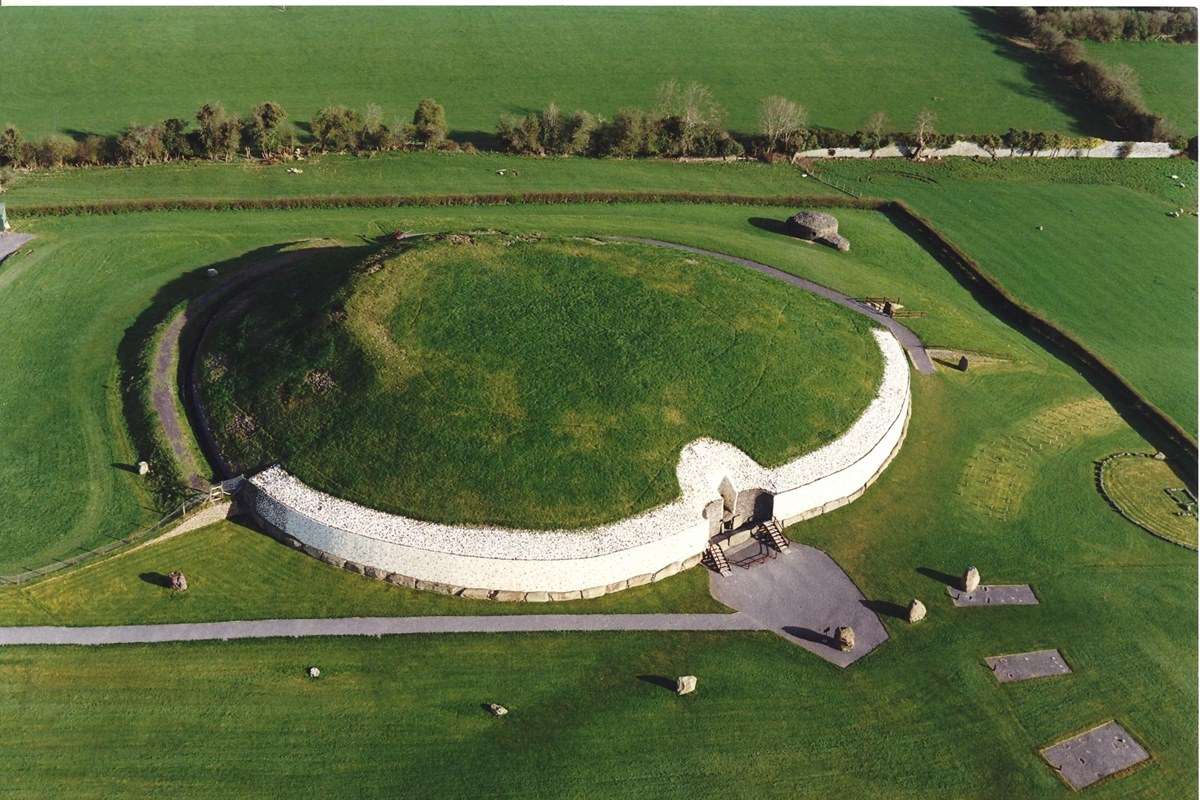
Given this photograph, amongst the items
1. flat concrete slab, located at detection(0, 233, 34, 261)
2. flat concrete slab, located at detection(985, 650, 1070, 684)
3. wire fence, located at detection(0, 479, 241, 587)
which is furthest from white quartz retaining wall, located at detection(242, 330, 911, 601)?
flat concrete slab, located at detection(0, 233, 34, 261)

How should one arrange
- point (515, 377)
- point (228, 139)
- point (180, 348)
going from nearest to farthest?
point (515, 377)
point (180, 348)
point (228, 139)

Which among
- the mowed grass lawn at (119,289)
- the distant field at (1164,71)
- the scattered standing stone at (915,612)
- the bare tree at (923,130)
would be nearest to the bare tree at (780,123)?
the bare tree at (923,130)

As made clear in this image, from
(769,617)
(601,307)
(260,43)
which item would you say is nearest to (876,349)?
(601,307)

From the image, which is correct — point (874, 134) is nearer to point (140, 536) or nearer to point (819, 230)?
point (819, 230)

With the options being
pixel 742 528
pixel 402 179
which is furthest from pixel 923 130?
pixel 742 528

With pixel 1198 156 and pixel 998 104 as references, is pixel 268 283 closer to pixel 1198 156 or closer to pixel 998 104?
pixel 998 104

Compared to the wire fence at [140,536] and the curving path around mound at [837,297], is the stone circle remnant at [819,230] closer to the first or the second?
the curving path around mound at [837,297]
